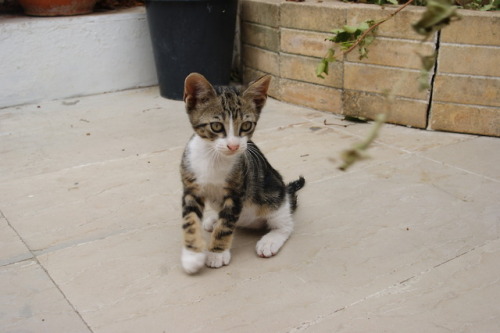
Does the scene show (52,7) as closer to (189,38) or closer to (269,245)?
(189,38)

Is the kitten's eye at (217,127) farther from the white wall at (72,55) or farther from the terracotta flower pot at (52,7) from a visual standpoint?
the terracotta flower pot at (52,7)

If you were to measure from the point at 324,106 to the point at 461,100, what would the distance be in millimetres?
1162

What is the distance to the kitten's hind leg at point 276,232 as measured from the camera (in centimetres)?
254

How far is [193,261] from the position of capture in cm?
233

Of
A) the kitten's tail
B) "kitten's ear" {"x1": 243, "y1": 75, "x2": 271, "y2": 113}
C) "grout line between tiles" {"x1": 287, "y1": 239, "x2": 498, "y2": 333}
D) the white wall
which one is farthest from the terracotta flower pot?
"grout line between tiles" {"x1": 287, "y1": 239, "x2": 498, "y2": 333}

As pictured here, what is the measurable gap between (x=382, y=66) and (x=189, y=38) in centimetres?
179

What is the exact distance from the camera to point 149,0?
4867 mm

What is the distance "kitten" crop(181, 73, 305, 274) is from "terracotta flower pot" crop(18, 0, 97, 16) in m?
3.35

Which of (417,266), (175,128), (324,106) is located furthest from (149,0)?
(417,266)

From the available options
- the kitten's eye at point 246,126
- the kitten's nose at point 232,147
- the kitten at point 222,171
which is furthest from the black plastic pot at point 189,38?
the kitten's nose at point 232,147

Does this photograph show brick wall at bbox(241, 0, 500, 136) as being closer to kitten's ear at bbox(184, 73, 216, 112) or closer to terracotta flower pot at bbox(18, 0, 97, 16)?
terracotta flower pot at bbox(18, 0, 97, 16)

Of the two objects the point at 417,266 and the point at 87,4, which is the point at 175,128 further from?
the point at 417,266

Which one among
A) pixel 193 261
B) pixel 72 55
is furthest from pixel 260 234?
pixel 72 55

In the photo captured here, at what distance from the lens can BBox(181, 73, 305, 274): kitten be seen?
7.46 feet
